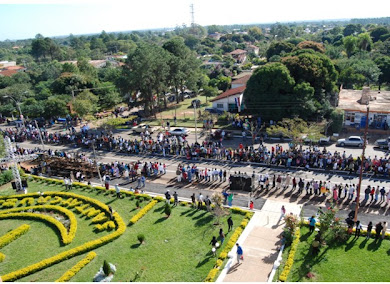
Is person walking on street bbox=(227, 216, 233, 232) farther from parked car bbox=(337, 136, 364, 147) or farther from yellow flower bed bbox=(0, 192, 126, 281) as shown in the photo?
parked car bbox=(337, 136, 364, 147)

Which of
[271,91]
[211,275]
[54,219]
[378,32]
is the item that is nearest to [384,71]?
[271,91]

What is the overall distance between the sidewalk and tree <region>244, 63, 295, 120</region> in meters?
17.2

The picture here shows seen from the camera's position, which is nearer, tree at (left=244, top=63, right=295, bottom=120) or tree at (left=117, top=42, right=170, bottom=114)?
tree at (left=244, top=63, right=295, bottom=120)

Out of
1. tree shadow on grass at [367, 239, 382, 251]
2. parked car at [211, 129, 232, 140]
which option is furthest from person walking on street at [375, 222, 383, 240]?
parked car at [211, 129, 232, 140]

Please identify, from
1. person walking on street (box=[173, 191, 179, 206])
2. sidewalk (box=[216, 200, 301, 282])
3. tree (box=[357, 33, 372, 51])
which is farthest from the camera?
tree (box=[357, 33, 372, 51])

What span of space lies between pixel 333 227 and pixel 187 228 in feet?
28.2

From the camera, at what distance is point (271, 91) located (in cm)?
3822

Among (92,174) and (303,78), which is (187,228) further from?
(303,78)

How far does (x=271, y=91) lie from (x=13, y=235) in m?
29.6

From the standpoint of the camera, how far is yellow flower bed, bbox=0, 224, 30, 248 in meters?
20.5

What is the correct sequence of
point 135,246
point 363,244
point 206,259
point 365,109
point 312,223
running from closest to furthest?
point 363,244 → point 206,259 → point 312,223 → point 135,246 → point 365,109

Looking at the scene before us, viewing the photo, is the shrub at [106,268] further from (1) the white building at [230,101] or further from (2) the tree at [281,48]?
(2) the tree at [281,48]

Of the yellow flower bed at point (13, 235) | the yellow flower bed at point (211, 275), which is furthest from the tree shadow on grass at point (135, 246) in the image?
the yellow flower bed at point (13, 235)

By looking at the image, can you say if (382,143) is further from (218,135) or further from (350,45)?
(350,45)
